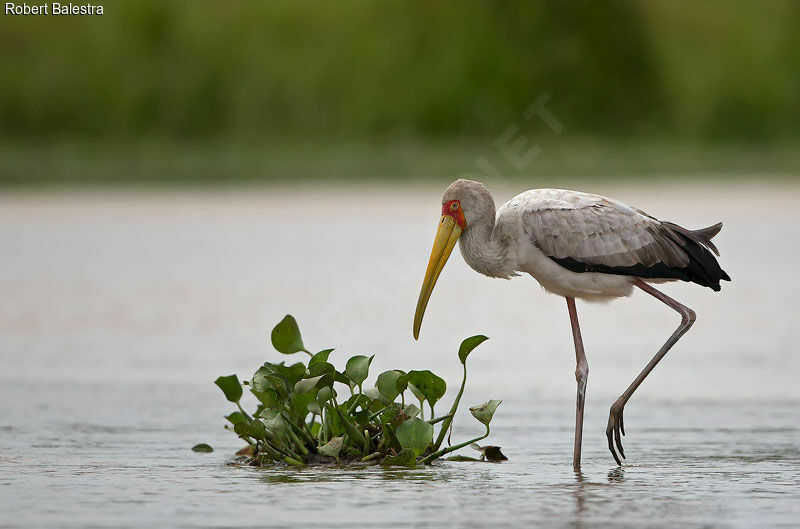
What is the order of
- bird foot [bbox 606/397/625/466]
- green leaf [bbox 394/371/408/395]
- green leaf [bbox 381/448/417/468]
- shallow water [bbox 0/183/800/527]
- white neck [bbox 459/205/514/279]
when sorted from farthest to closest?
white neck [bbox 459/205/514/279]
green leaf [bbox 394/371/408/395]
bird foot [bbox 606/397/625/466]
green leaf [bbox 381/448/417/468]
shallow water [bbox 0/183/800/527]

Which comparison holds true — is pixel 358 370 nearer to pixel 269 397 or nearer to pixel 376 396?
pixel 376 396

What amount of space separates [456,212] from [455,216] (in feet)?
0.08

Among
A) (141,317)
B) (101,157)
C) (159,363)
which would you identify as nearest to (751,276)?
(141,317)

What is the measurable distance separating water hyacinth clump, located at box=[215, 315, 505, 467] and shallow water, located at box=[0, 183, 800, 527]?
0.68ft

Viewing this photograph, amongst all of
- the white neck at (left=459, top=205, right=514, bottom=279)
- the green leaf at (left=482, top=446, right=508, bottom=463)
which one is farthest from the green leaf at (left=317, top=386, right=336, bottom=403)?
the white neck at (left=459, top=205, right=514, bottom=279)

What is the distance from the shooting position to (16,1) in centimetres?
4794

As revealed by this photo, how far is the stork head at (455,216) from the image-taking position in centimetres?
841

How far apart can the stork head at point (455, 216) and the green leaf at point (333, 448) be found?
0.81 meters

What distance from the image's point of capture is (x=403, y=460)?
796cm

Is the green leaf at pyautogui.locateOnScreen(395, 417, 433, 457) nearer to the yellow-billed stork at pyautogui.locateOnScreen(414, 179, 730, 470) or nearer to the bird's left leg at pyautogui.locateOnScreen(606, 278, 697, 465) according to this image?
the yellow-billed stork at pyautogui.locateOnScreen(414, 179, 730, 470)

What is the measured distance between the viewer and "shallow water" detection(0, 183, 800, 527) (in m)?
6.94

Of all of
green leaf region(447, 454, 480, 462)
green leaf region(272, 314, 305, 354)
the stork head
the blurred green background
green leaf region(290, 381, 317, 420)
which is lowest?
green leaf region(447, 454, 480, 462)

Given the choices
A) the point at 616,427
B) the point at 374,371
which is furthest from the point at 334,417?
the point at 374,371

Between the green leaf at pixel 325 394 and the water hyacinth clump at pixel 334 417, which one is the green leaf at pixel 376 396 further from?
the green leaf at pixel 325 394
